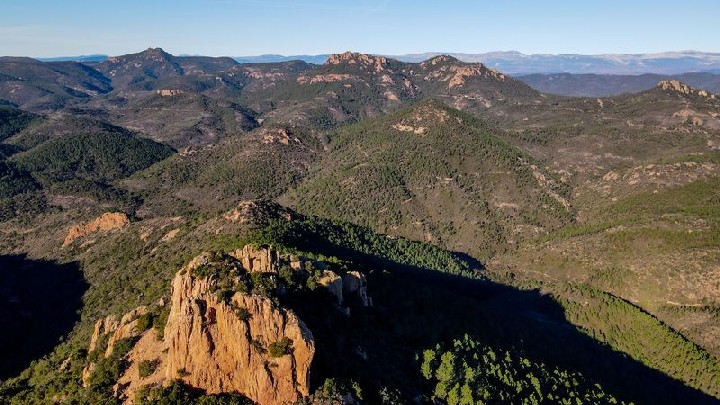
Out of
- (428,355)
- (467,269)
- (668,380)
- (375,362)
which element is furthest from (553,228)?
(375,362)

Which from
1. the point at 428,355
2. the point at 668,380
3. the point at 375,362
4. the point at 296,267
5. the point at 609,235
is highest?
the point at 296,267

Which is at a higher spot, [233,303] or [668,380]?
[233,303]

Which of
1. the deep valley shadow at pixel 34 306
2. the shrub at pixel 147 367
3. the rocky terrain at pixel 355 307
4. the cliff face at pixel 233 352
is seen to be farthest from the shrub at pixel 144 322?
the deep valley shadow at pixel 34 306

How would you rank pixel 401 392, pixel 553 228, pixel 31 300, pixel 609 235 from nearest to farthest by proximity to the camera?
pixel 401 392, pixel 31 300, pixel 609 235, pixel 553 228

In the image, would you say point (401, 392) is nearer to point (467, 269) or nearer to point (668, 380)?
point (668, 380)

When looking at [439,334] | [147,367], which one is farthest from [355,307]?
[147,367]

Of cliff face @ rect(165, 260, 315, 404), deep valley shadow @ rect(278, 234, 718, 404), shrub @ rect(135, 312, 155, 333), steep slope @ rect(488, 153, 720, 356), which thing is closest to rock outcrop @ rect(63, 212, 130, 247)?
deep valley shadow @ rect(278, 234, 718, 404)

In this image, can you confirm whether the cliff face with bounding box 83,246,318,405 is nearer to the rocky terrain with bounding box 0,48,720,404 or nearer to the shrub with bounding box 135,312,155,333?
the rocky terrain with bounding box 0,48,720,404
